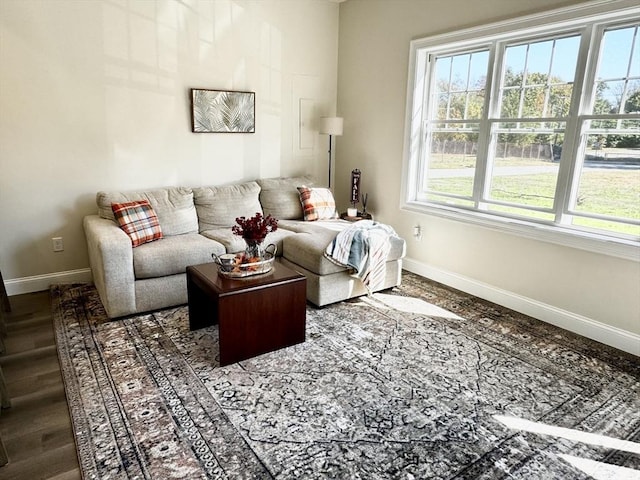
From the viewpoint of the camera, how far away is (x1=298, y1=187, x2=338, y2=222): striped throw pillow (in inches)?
174

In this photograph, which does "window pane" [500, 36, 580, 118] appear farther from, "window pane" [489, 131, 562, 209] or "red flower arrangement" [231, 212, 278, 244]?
"red flower arrangement" [231, 212, 278, 244]

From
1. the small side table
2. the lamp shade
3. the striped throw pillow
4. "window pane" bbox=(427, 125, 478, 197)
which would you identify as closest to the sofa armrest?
the striped throw pillow

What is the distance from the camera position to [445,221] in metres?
4.05

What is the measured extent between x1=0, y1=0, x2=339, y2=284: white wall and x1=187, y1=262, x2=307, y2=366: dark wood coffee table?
66.4 inches

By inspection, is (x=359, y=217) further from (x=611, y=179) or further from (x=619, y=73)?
(x=619, y=73)

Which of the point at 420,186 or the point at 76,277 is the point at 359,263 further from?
the point at 76,277

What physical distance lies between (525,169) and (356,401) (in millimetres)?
2419

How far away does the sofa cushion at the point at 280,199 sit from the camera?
4414 millimetres

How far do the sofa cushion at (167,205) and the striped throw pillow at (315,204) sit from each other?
3.72ft

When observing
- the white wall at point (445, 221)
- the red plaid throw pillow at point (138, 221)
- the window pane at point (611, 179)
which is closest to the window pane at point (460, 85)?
the white wall at point (445, 221)

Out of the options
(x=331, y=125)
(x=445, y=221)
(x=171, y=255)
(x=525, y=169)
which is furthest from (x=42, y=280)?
(x=525, y=169)

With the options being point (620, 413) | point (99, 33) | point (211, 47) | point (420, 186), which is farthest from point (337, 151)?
point (620, 413)

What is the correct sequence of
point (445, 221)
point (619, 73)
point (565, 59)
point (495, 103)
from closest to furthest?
point (619, 73), point (565, 59), point (495, 103), point (445, 221)

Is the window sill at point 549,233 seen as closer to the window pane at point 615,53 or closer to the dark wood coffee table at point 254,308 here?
the window pane at point 615,53
